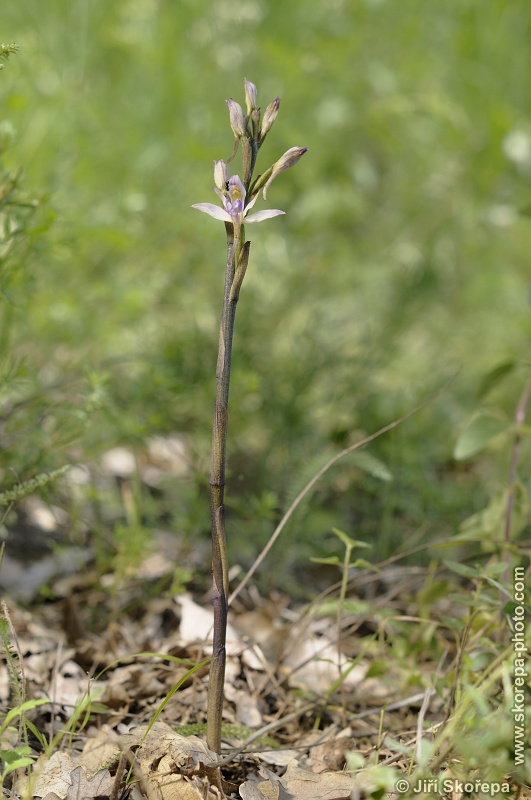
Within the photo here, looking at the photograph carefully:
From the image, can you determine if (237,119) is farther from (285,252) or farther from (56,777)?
(285,252)

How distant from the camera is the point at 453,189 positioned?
4637 millimetres

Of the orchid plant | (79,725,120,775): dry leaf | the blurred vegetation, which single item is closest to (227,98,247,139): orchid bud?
the orchid plant

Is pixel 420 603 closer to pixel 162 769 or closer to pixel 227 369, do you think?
pixel 162 769

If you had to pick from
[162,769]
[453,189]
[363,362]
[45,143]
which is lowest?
[162,769]

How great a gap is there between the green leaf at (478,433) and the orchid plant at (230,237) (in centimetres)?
85

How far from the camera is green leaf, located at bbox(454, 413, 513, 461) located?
192 centimetres

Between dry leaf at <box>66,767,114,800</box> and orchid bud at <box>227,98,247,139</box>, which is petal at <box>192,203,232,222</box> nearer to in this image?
orchid bud at <box>227,98,247,139</box>

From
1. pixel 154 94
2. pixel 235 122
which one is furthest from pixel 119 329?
pixel 154 94

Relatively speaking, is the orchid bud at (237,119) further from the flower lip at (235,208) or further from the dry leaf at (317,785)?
the dry leaf at (317,785)

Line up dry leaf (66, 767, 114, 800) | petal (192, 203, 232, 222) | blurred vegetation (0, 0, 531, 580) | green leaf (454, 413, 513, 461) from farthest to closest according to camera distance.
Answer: blurred vegetation (0, 0, 531, 580), green leaf (454, 413, 513, 461), dry leaf (66, 767, 114, 800), petal (192, 203, 232, 222)

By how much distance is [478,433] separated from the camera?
1.95 meters

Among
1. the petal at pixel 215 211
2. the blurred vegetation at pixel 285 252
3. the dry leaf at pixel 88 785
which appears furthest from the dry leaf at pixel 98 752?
the petal at pixel 215 211

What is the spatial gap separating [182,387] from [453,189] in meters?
3.01

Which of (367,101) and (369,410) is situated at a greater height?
(367,101)
